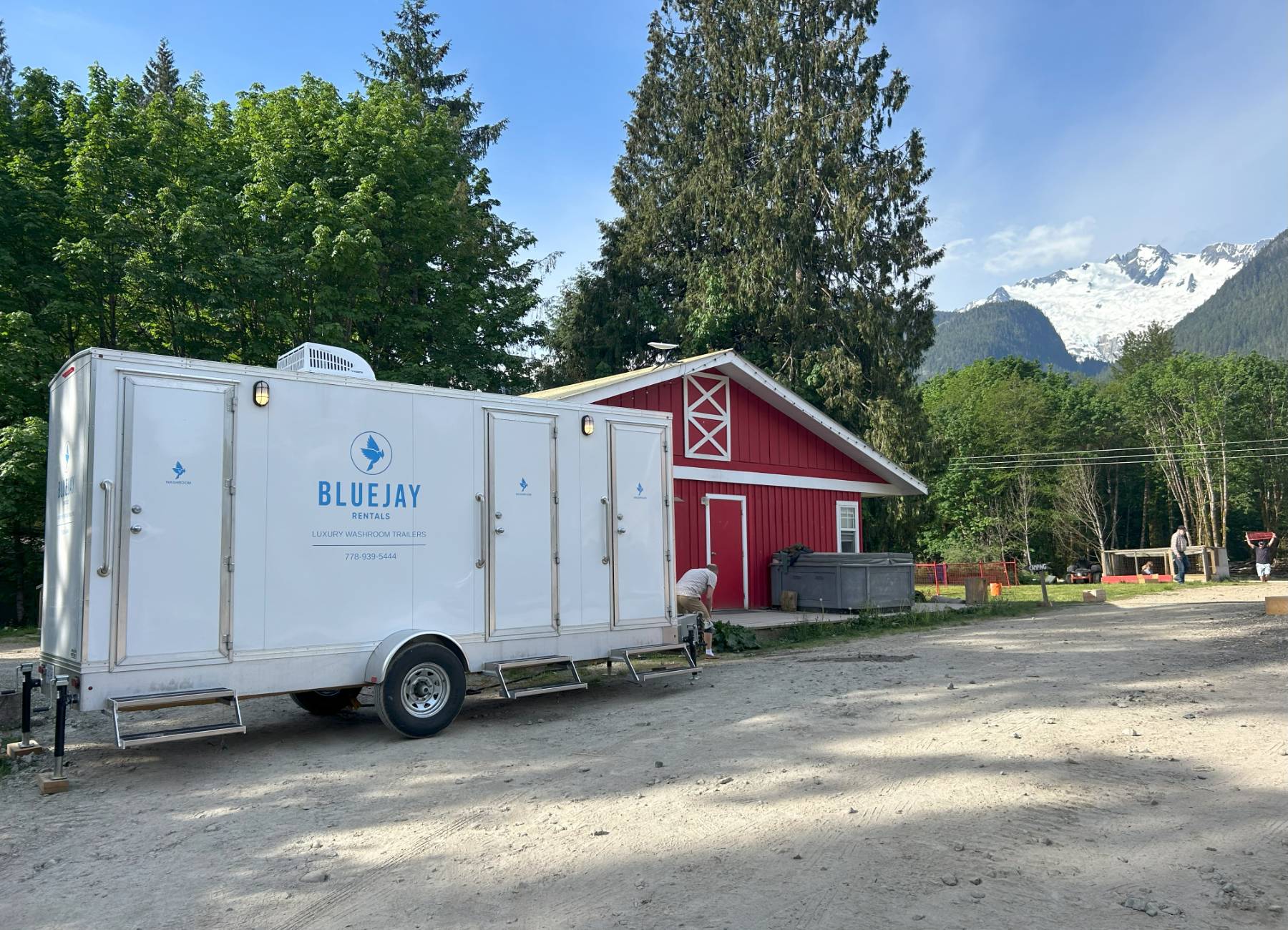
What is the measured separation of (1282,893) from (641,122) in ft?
124

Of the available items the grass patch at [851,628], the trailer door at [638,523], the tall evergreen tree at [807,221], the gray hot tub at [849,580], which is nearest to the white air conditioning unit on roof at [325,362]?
the trailer door at [638,523]

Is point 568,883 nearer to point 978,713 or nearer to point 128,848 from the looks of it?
point 128,848

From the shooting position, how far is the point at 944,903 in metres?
4.29

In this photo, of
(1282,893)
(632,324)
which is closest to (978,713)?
(1282,893)

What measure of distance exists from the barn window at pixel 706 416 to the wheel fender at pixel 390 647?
10.4m

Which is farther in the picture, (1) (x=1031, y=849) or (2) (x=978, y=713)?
(2) (x=978, y=713)

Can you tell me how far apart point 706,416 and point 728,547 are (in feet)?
9.16

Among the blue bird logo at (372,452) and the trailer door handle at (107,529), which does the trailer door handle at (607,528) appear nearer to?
the blue bird logo at (372,452)

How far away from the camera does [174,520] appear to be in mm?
7453

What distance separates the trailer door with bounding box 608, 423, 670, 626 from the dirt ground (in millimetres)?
1137

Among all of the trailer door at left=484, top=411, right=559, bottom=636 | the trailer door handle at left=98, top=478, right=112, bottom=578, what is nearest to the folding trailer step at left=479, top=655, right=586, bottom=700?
the trailer door at left=484, top=411, right=559, bottom=636

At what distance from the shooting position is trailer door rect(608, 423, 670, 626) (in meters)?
10.4

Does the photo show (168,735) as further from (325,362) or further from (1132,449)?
(1132,449)

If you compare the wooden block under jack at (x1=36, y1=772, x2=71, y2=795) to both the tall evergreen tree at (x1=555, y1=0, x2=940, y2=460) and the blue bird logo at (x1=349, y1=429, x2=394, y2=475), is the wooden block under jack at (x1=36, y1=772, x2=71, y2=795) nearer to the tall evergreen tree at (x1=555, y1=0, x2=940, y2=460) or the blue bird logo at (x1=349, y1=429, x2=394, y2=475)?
the blue bird logo at (x1=349, y1=429, x2=394, y2=475)
